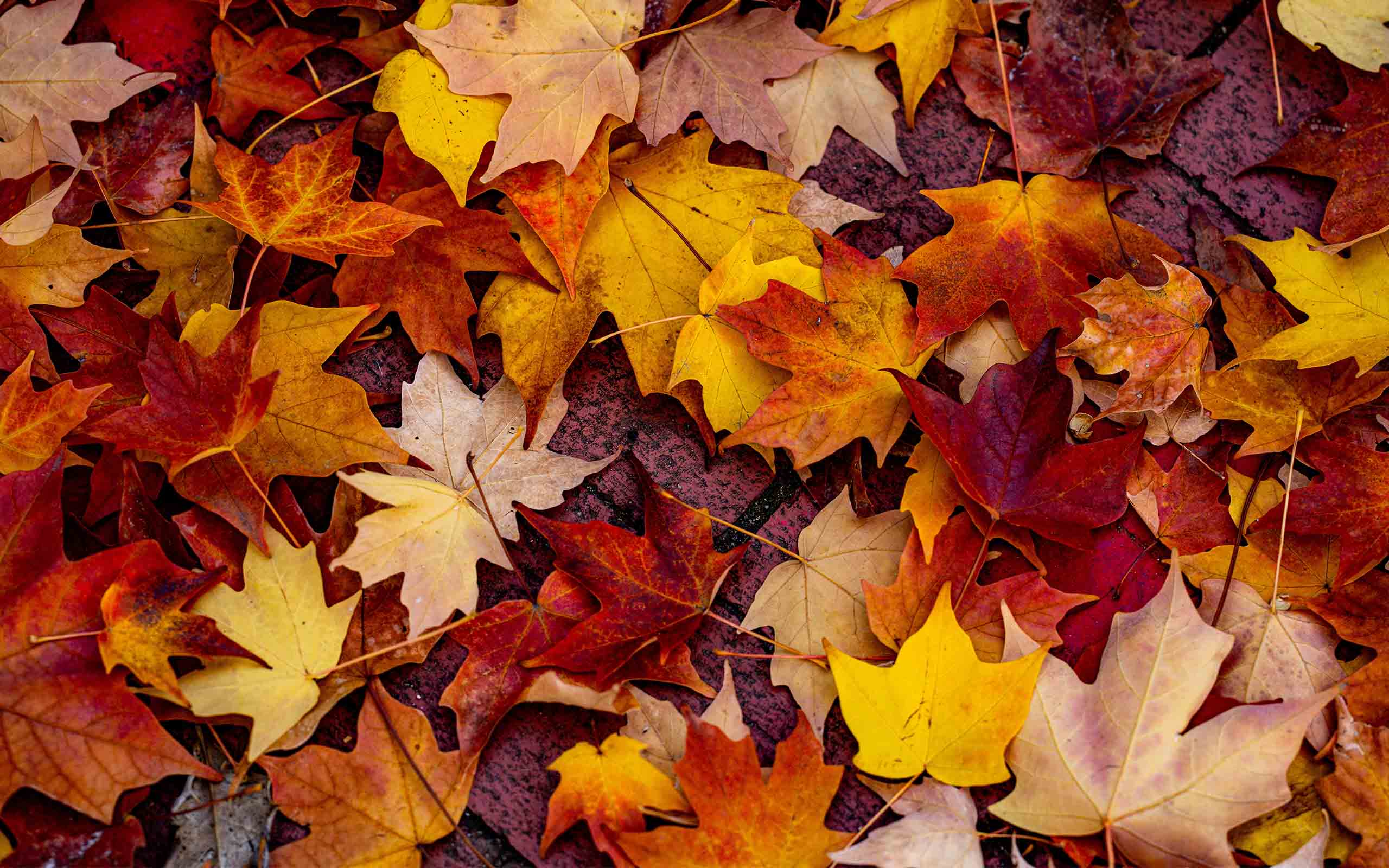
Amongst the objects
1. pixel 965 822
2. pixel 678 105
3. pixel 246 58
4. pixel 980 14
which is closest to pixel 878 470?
pixel 965 822

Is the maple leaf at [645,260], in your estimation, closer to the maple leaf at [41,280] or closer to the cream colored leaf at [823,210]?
the cream colored leaf at [823,210]

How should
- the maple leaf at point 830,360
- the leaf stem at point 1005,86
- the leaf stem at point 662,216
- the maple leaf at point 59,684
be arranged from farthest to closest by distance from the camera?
1. the leaf stem at point 1005,86
2. the leaf stem at point 662,216
3. the maple leaf at point 830,360
4. the maple leaf at point 59,684

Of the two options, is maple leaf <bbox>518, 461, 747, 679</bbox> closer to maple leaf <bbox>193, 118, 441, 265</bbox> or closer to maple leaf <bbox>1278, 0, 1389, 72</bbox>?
maple leaf <bbox>193, 118, 441, 265</bbox>

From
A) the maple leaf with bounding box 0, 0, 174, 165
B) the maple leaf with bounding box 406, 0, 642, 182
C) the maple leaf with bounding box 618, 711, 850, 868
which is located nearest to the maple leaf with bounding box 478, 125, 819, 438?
the maple leaf with bounding box 406, 0, 642, 182

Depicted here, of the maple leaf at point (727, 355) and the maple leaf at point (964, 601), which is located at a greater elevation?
the maple leaf at point (727, 355)

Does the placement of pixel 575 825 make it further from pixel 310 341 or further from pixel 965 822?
pixel 310 341

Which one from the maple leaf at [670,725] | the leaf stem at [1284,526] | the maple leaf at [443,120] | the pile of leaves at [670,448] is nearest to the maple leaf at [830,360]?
the pile of leaves at [670,448]
